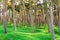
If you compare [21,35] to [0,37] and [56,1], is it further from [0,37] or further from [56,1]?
[56,1]

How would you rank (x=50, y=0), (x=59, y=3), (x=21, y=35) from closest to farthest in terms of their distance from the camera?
(x=50, y=0) → (x=21, y=35) → (x=59, y=3)

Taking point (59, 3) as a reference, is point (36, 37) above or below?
below

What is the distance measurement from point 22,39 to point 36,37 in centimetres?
335

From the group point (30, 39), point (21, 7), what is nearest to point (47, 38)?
point (30, 39)

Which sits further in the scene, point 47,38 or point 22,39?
point 47,38

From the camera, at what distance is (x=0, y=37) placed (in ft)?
101

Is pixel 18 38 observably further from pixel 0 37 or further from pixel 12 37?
pixel 0 37

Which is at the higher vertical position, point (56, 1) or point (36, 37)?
point (56, 1)

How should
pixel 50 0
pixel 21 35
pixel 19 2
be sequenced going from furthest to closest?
pixel 19 2, pixel 21 35, pixel 50 0

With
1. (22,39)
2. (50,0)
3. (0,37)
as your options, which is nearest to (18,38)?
(22,39)

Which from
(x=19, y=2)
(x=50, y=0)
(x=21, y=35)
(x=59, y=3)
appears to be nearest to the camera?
(x=50, y=0)

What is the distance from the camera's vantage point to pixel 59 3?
1368 inches

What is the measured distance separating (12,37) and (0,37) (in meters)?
1.99

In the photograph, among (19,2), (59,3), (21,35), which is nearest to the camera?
(21,35)
